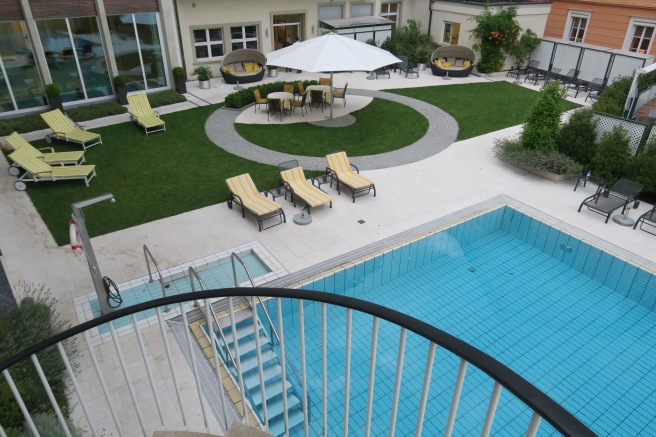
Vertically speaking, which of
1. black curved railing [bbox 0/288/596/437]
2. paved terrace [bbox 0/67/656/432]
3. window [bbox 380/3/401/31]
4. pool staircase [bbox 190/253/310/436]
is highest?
window [bbox 380/3/401/31]

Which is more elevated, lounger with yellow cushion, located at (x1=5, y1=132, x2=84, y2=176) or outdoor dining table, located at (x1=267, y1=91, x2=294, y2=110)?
outdoor dining table, located at (x1=267, y1=91, x2=294, y2=110)

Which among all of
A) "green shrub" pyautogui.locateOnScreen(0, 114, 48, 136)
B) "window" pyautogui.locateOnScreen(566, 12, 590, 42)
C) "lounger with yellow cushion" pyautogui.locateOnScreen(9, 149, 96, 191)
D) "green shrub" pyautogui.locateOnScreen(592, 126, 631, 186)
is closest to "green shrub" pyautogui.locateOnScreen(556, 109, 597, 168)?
"green shrub" pyautogui.locateOnScreen(592, 126, 631, 186)

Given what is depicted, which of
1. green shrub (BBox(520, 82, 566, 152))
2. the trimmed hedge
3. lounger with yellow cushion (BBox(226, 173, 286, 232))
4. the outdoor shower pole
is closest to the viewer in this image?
the outdoor shower pole

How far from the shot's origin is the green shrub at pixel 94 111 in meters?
15.5

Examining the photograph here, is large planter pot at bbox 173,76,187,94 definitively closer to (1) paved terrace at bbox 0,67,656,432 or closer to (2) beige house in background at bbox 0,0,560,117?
(2) beige house in background at bbox 0,0,560,117

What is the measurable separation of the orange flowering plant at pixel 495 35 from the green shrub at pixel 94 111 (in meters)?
15.3

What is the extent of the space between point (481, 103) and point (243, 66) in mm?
10014

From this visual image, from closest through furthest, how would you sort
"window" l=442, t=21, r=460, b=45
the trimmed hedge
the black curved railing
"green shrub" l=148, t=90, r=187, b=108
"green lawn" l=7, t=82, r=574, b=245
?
1. the black curved railing
2. "green lawn" l=7, t=82, r=574, b=245
3. the trimmed hedge
4. "green shrub" l=148, t=90, r=187, b=108
5. "window" l=442, t=21, r=460, b=45

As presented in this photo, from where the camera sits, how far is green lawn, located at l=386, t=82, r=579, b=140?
1565 centimetres

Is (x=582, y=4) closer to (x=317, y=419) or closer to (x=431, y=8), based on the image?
(x=431, y=8)

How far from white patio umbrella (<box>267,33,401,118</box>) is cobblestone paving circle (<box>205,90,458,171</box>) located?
235 centimetres

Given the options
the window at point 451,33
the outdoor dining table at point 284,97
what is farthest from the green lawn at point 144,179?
the window at point 451,33

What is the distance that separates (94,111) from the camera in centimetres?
1584

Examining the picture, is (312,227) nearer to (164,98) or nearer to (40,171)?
(40,171)
